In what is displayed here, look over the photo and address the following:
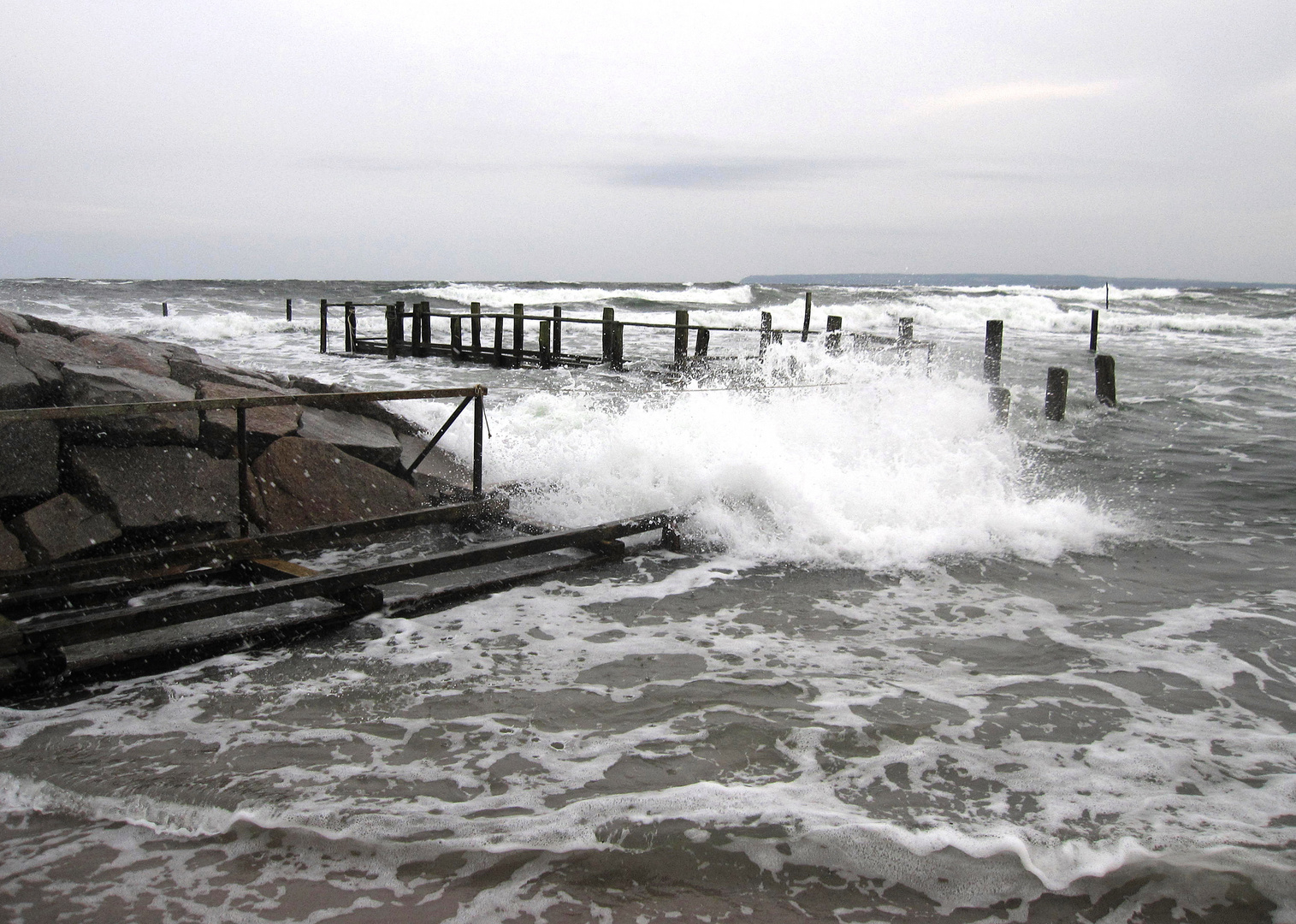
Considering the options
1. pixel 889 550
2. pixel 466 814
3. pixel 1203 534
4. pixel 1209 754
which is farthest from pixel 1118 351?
pixel 466 814

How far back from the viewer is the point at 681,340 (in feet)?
59.9

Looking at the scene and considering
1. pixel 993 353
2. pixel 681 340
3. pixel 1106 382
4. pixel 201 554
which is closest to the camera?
pixel 201 554

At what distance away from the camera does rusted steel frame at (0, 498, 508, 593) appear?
15.6 feet

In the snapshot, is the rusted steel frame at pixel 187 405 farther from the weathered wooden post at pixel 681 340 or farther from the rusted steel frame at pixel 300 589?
the weathered wooden post at pixel 681 340

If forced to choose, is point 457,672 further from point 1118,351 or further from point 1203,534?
point 1118,351

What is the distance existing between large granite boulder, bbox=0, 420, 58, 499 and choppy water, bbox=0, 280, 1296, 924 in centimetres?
207

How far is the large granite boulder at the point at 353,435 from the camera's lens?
6664 millimetres

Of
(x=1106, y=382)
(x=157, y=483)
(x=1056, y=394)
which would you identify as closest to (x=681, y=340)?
(x=1056, y=394)

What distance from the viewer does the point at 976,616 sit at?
5078 millimetres

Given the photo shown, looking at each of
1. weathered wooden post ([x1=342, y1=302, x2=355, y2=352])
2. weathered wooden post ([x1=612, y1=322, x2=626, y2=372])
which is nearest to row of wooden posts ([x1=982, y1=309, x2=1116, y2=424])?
weathered wooden post ([x1=612, y1=322, x2=626, y2=372])

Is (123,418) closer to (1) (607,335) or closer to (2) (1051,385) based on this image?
(2) (1051,385)

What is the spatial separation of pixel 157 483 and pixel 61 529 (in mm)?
608

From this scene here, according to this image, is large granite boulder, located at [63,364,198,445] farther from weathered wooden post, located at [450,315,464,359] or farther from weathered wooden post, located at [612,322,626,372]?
weathered wooden post, located at [450,315,464,359]

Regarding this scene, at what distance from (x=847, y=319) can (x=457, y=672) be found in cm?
3456
